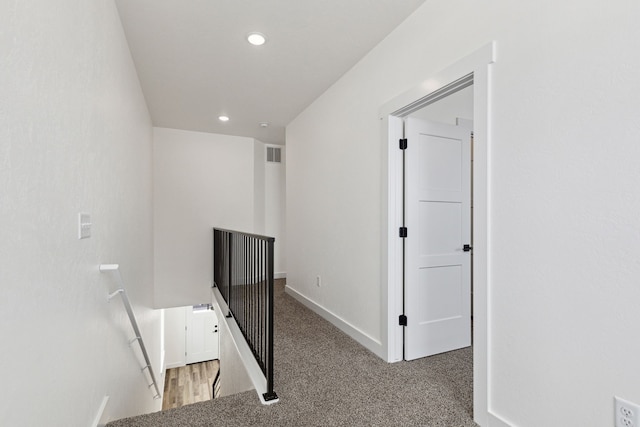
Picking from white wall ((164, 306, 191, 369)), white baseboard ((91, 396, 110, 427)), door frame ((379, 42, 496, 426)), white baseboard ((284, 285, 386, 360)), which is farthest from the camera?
white wall ((164, 306, 191, 369))

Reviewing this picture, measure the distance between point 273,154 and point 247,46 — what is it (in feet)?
12.0

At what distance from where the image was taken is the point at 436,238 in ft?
8.76

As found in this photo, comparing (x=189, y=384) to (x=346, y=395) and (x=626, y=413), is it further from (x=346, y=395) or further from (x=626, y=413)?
(x=626, y=413)

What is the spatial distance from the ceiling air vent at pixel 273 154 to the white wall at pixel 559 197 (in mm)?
4396

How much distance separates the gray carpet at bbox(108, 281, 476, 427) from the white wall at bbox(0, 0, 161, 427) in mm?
604

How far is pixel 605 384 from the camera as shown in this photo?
1236 millimetres

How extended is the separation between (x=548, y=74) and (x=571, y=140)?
0.32 metres

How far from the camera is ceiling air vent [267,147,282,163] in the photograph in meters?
6.25

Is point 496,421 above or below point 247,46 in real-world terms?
below

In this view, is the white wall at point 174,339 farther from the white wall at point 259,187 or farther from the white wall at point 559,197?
the white wall at point 559,197

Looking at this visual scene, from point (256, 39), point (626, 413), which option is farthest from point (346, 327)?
point (256, 39)

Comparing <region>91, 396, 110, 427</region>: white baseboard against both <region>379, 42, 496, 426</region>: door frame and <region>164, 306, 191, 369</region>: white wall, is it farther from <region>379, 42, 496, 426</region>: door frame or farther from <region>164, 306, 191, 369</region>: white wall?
<region>164, 306, 191, 369</region>: white wall

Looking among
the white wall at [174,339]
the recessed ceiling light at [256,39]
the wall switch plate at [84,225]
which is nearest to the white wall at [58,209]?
the wall switch plate at [84,225]

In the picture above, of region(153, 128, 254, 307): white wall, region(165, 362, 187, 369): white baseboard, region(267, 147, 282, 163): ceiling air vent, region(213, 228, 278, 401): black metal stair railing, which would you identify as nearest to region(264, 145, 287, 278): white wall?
region(267, 147, 282, 163): ceiling air vent
